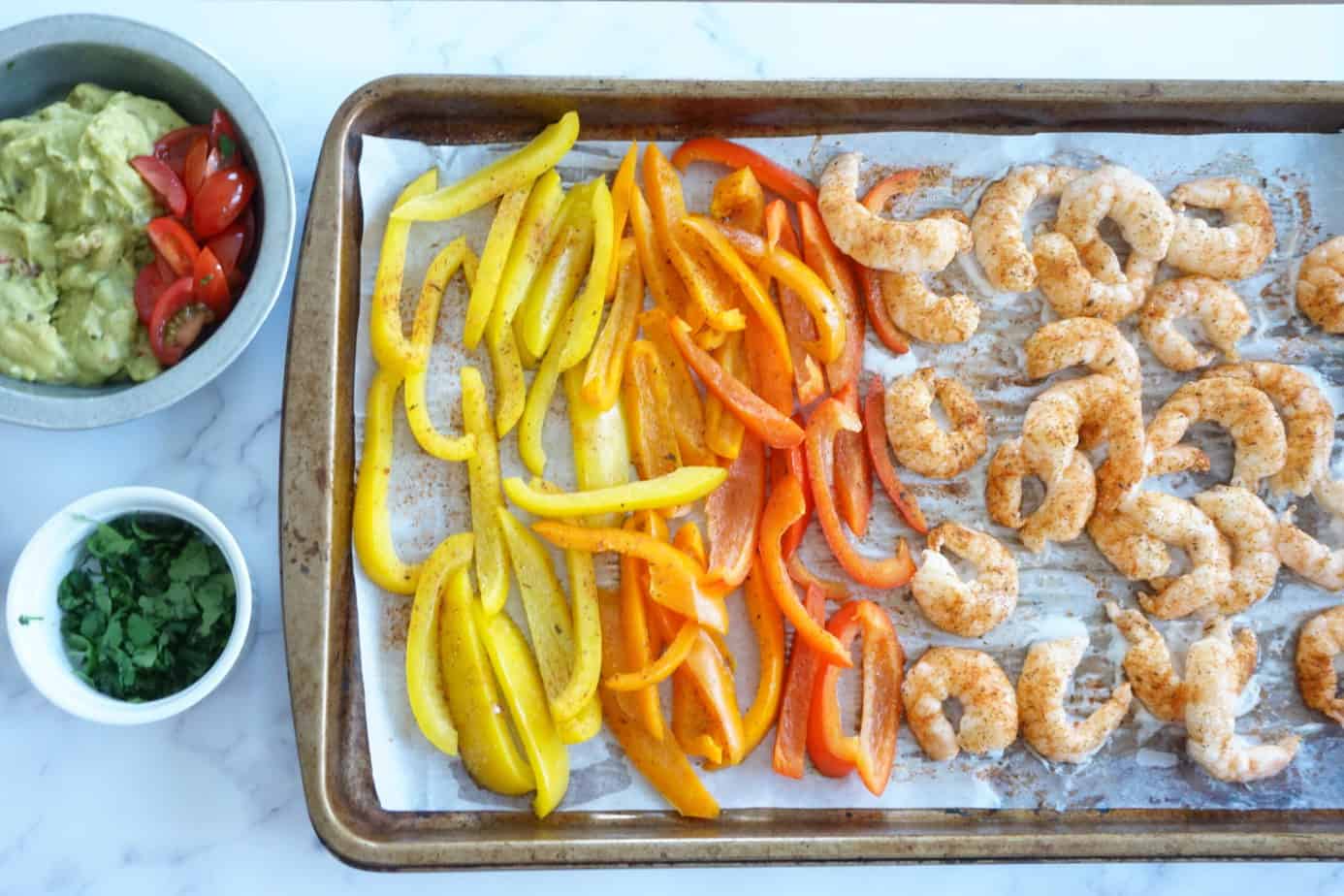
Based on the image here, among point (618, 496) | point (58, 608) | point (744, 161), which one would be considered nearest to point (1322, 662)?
point (618, 496)

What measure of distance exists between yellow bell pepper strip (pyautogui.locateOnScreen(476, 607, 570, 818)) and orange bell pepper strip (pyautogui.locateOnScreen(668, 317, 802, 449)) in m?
0.78

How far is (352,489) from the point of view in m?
2.78

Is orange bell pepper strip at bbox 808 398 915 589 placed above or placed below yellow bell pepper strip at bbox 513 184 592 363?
below

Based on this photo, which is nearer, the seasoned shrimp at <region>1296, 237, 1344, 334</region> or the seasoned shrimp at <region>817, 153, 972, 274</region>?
the seasoned shrimp at <region>817, 153, 972, 274</region>

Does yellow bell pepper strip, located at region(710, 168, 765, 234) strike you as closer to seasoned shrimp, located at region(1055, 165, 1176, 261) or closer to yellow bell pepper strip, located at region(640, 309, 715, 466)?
yellow bell pepper strip, located at region(640, 309, 715, 466)

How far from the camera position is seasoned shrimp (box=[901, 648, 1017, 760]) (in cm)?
271

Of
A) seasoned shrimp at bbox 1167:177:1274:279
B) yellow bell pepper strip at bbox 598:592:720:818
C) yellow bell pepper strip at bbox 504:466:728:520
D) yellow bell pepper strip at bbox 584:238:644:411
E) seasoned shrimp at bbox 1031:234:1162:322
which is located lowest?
yellow bell pepper strip at bbox 598:592:720:818

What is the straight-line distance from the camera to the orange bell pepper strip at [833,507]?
9.18ft

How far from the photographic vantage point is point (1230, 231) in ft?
9.57

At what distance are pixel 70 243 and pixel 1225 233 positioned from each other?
2.86 metres

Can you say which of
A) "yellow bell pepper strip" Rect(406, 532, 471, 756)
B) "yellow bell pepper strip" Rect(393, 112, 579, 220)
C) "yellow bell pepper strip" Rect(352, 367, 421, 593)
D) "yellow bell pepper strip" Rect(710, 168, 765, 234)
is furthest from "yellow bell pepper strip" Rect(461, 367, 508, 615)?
"yellow bell pepper strip" Rect(710, 168, 765, 234)

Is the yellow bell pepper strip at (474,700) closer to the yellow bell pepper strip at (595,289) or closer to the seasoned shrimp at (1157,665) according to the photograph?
the yellow bell pepper strip at (595,289)

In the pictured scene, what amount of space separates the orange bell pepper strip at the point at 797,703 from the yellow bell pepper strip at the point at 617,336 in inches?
28.4

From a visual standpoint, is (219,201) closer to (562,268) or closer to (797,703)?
(562,268)
